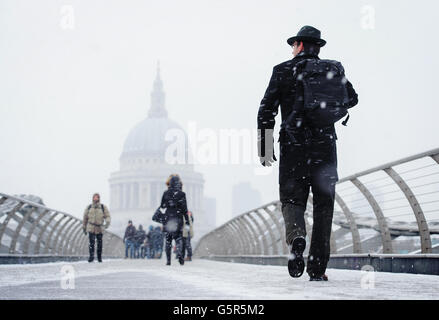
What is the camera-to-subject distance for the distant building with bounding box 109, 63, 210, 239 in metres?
118

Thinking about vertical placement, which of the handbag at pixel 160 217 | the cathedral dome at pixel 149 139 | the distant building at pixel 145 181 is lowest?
the handbag at pixel 160 217

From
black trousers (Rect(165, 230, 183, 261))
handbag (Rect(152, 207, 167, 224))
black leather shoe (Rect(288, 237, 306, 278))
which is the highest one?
handbag (Rect(152, 207, 167, 224))

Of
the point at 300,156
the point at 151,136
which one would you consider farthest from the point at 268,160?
the point at 151,136

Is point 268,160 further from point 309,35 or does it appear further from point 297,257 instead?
point 309,35

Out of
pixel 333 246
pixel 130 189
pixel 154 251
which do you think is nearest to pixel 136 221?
pixel 130 189

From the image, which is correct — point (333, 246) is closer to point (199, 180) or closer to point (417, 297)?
point (417, 297)

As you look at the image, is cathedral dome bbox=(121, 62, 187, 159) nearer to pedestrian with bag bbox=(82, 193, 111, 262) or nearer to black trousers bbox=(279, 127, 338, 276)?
pedestrian with bag bbox=(82, 193, 111, 262)

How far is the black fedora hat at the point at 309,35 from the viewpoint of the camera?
525cm

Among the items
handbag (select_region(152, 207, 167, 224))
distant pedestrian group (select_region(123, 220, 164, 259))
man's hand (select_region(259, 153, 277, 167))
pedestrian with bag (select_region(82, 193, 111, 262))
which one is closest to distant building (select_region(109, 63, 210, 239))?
distant pedestrian group (select_region(123, 220, 164, 259))

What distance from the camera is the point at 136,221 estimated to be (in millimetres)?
117625

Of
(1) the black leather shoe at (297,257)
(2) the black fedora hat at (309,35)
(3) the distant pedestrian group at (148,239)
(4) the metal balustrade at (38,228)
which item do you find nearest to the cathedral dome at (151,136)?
(3) the distant pedestrian group at (148,239)

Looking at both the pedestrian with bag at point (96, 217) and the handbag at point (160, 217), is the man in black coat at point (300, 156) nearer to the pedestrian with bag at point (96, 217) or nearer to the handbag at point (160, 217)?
the handbag at point (160, 217)

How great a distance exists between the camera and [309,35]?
5.25 m
